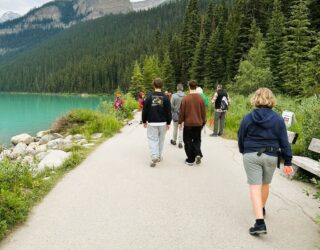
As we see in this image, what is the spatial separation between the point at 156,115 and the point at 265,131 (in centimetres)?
418

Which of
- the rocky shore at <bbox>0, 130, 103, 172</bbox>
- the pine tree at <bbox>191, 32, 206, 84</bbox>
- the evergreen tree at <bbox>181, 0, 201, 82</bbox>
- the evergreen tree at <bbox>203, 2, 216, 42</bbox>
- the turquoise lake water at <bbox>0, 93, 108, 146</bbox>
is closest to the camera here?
the rocky shore at <bbox>0, 130, 103, 172</bbox>

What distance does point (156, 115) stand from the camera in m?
8.53

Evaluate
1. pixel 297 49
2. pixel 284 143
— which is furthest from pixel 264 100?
pixel 297 49

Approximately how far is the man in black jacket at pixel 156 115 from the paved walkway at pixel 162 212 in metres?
0.47

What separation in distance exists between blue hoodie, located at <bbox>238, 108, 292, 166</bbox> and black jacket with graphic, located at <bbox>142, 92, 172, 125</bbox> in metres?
4.02

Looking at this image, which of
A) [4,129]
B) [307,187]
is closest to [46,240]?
[307,187]

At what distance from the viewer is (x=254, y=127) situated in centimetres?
467

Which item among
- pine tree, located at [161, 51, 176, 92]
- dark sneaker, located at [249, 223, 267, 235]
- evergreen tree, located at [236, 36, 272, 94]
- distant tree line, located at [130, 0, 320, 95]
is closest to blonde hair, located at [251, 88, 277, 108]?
dark sneaker, located at [249, 223, 267, 235]

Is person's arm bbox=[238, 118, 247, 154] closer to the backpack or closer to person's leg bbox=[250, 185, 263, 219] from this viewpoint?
person's leg bbox=[250, 185, 263, 219]

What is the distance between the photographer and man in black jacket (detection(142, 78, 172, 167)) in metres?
8.55

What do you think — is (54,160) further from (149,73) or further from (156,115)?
(149,73)

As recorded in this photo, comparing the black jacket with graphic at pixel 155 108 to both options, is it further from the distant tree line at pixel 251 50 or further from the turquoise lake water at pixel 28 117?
→ the distant tree line at pixel 251 50

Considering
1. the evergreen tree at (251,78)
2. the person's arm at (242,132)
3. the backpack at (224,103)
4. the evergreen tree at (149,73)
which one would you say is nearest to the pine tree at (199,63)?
the evergreen tree at (149,73)

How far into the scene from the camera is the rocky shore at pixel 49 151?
352 inches
